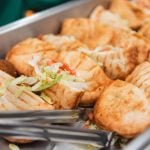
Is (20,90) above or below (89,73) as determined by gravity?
above

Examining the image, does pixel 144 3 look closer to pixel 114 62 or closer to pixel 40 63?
pixel 114 62

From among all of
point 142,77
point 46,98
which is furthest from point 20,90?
point 142,77

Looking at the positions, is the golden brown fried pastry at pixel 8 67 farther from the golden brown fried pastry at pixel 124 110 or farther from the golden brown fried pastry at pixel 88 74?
the golden brown fried pastry at pixel 124 110

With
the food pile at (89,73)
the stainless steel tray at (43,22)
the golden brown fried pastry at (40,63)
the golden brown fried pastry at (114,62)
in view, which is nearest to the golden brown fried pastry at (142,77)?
the food pile at (89,73)

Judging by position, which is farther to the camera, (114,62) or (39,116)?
(114,62)

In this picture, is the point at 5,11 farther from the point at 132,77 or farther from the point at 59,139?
the point at 59,139

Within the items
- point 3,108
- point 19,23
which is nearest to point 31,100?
point 3,108
